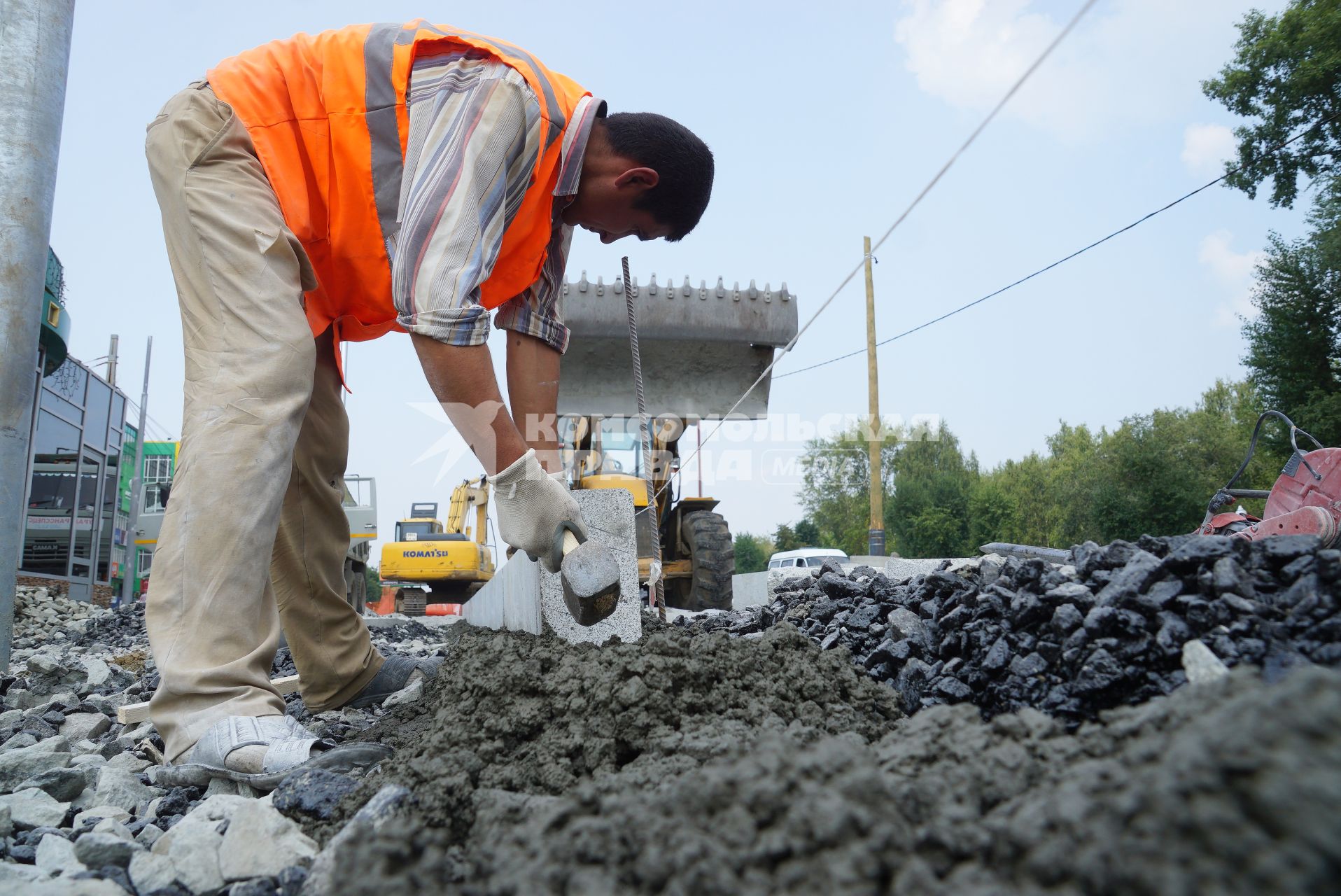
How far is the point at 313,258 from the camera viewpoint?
2.14 metres

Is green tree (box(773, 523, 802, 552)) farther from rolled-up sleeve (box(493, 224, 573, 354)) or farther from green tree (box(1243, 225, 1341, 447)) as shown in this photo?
rolled-up sleeve (box(493, 224, 573, 354))

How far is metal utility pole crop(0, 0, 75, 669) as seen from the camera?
3121mm

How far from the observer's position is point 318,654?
2426 millimetres

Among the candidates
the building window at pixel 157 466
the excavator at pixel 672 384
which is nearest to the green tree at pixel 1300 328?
the excavator at pixel 672 384

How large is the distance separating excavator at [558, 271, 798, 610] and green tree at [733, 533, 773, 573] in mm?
39928

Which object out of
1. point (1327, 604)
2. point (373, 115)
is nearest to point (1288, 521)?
point (1327, 604)

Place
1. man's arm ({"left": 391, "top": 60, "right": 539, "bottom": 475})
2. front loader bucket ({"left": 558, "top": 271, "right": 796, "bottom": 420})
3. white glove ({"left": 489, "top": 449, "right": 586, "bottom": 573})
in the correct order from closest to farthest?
man's arm ({"left": 391, "top": 60, "right": 539, "bottom": 475}), white glove ({"left": 489, "top": 449, "right": 586, "bottom": 573}), front loader bucket ({"left": 558, "top": 271, "right": 796, "bottom": 420})

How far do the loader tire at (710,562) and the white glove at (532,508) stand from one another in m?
5.37

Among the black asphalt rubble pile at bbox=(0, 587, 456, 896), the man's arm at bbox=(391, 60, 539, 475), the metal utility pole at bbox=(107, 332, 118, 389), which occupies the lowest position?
the black asphalt rubble pile at bbox=(0, 587, 456, 896)

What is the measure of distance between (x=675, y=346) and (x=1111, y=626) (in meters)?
6.04

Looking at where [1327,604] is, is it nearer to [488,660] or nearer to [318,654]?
[488,660]

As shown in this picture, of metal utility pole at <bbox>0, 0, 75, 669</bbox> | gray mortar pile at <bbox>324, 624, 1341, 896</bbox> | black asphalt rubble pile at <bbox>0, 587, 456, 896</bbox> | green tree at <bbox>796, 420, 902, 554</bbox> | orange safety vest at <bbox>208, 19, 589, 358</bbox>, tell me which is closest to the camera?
gray mortar pile at <bbox>324, 624, 1341, 896</bbox>

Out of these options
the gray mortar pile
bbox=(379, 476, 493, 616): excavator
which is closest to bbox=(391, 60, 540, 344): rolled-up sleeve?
the gray mortar pile

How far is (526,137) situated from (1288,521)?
315 cm
